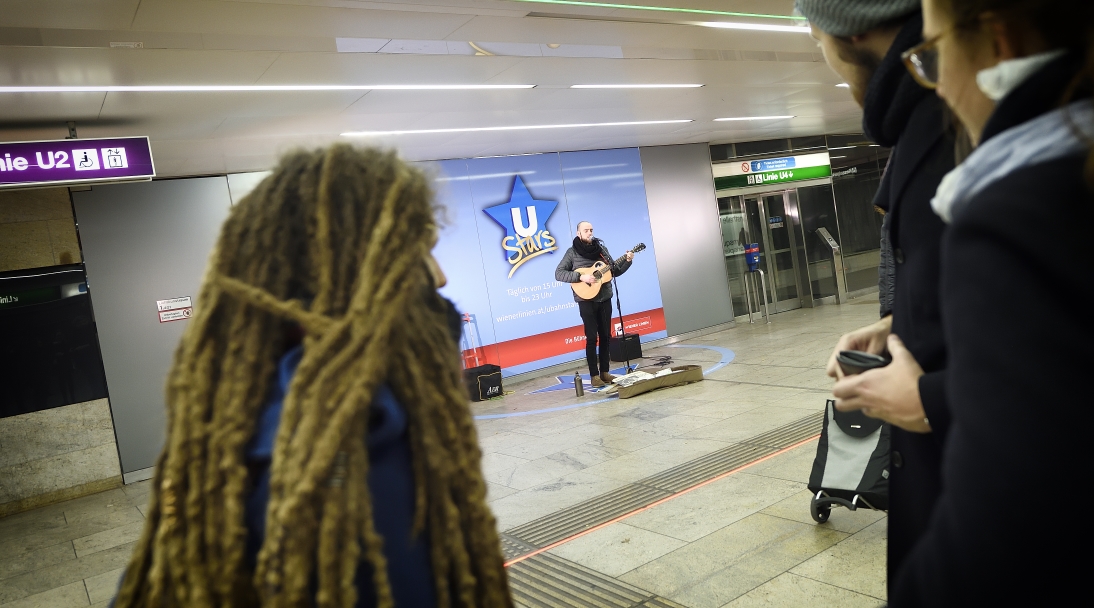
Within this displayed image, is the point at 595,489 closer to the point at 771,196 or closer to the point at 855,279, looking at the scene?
the point at 771,196

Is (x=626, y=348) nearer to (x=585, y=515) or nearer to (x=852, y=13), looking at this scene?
(x=585, y=515)

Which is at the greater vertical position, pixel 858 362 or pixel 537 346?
pixel 858 362

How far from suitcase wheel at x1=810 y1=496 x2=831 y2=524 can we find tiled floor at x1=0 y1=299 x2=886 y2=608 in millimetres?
49

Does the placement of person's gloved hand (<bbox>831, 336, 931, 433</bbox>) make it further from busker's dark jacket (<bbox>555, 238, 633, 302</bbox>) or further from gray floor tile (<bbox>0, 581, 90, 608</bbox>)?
busker's dark jacket (<bbox>555, 238, 633, 302</bbox>)

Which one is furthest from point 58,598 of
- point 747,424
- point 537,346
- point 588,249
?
point 537,346

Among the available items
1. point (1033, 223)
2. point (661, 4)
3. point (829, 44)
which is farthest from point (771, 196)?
point (1033, 223)

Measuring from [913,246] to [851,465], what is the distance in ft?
7.71

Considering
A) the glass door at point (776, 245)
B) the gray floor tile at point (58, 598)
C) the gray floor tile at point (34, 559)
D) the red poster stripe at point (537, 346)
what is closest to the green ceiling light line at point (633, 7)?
the gray floor tile at point (58, 598)

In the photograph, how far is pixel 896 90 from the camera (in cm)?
125

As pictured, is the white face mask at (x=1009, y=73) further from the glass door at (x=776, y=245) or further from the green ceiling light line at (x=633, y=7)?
the glass door at (x=776, y=245)

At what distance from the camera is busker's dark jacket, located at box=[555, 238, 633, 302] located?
816 centimetres

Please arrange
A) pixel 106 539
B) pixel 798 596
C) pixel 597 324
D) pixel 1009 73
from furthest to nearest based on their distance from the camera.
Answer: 1. pixel 597 324
2. pixel 106 539
3. pixel 798 596
4. pixel 1009 73

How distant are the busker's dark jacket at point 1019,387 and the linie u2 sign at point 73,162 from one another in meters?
5.84

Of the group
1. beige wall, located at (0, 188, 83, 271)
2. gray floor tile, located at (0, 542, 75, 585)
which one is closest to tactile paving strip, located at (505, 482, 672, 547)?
gray floor tile, located at (0, 542, 75, 585)
